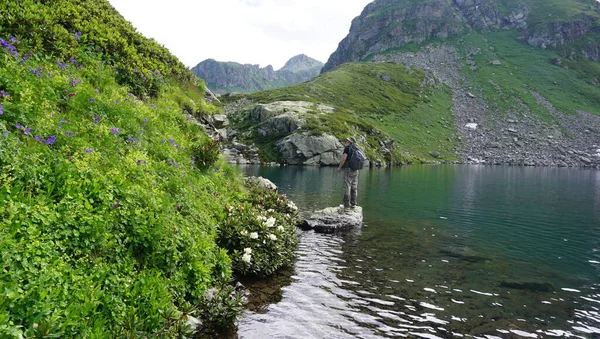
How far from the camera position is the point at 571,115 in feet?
572

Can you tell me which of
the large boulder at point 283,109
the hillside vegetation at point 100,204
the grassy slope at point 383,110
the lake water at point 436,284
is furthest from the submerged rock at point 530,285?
the large boulder at point 283,109

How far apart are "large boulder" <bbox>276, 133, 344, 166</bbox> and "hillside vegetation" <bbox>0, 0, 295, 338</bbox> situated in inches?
→ 3223

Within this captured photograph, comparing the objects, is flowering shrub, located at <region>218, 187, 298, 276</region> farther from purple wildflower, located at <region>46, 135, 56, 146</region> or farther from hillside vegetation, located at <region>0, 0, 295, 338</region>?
purple wildflower, located at <region>46, 135, 56, 146</region>

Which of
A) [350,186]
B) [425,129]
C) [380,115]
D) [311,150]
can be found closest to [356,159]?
[350,186]

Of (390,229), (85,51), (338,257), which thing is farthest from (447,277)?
(85,51)

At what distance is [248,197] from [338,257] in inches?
221

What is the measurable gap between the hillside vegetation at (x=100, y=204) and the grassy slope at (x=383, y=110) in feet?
305

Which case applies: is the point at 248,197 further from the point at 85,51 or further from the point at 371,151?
the point at 371,151

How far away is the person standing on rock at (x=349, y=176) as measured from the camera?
23.5m

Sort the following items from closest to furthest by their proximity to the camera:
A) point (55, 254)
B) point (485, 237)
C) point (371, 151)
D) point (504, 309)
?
point (55, 254) < point (504, 309) < point (485, 237) < point (371, 151)

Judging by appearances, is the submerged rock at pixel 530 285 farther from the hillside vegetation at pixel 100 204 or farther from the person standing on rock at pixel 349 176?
the person standing on rock at pixel 349 176

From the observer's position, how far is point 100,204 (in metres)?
7.25

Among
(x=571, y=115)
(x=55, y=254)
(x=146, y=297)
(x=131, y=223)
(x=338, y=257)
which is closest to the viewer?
(x=55, y=254)

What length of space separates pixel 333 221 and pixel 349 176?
3.74 metres
